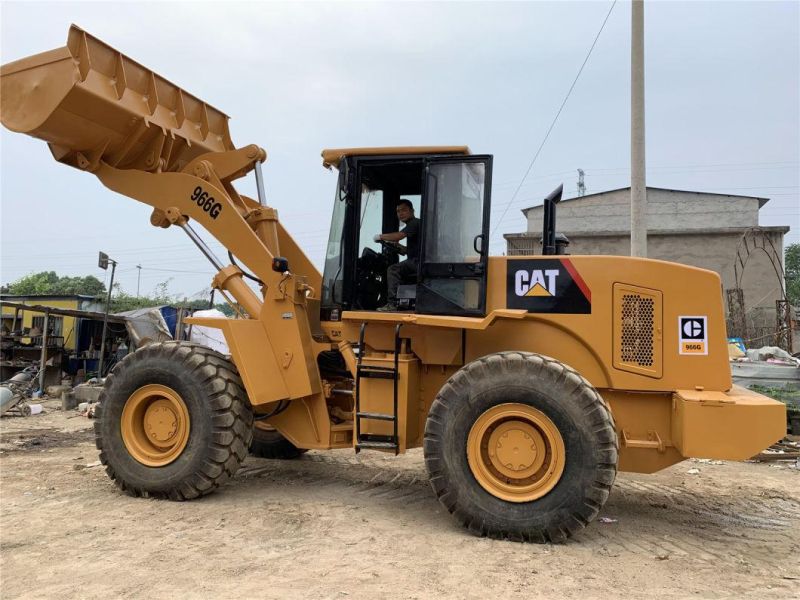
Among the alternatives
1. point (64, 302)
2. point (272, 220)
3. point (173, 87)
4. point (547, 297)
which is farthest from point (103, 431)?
point (64, 302)

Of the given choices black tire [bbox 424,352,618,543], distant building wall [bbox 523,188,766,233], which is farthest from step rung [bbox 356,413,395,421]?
distant building wall [bbox 523,188,766,233]

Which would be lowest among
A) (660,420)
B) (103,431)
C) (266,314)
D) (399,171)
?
(103,431)

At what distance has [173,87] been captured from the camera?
579cm

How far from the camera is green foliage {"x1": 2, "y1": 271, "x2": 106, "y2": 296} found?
42800 mm

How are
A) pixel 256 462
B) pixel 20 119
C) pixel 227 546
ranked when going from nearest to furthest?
pixel 227 546
pixel 20 119
pixel 256 462

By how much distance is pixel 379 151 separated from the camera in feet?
17.2

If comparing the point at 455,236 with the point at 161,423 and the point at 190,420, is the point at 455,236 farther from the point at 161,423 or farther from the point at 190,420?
the point at 161,423

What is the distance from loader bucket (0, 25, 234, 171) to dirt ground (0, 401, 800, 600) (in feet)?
10.2

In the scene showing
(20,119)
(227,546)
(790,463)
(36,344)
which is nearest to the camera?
(227,546)

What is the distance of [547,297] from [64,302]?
2172 centimetres

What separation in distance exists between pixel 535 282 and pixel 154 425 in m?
3.48

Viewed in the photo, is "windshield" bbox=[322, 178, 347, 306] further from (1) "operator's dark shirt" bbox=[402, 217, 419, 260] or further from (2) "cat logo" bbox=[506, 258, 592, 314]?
(2) "cat logo" bbox=[506, 258, 592, 314]

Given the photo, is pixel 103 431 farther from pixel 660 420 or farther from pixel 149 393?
pixel 660 420

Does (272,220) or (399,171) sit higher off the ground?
(399,171)
